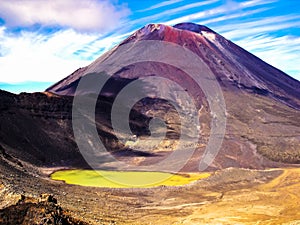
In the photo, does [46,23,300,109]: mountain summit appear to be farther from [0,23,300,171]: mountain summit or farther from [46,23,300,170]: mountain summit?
[0,23,300,171]: mountain summit

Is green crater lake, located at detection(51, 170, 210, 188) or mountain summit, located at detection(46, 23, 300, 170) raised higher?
mountain summit, located at detection(46, 23, 300, 170)

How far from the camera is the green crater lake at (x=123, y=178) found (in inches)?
1350

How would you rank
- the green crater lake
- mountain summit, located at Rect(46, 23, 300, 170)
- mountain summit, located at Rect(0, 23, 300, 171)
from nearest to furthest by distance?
the green crater lake → mountain summit, located at Rect(0, 23, 300, 171) → mountain summit, located at Rect(46, 23, 300, 170)

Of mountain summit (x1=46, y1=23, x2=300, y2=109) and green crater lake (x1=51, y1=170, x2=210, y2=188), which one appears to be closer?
green crater lake (x1=51, y1=170, x2=210, y2=188)

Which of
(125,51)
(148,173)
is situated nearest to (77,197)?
(148,173)

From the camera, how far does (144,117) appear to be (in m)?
66.4

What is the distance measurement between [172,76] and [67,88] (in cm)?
Answer: 2328

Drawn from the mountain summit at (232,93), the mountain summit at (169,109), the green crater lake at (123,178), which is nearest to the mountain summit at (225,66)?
the mountain summit at (232,93)

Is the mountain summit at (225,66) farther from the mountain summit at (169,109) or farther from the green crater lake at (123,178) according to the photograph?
the green crater lake at (123,178)

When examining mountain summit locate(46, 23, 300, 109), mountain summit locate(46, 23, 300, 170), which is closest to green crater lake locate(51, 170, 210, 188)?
mountain summit locate(46, 23, 300, 170)

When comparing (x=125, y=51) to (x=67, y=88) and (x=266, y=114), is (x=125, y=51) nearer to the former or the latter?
(x=67, y=88)

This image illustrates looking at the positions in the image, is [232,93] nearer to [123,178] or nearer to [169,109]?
[169,109]

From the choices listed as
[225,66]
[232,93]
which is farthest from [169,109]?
[225,66]

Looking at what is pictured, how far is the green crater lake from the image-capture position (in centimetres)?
3428
